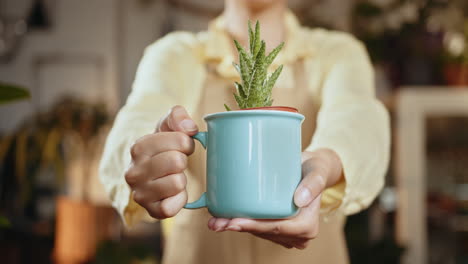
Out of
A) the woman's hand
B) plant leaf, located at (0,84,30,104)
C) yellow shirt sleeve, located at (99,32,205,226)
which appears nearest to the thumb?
the woman's hand

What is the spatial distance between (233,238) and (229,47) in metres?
0.16

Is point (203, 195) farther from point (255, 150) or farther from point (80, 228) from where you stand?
point (80, 228)

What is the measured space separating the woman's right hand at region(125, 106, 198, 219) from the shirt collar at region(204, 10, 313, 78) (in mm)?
132

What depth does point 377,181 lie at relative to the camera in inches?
15.4

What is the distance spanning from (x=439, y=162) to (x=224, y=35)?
916 millimetres

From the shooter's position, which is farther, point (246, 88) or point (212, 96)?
point (212, 96)

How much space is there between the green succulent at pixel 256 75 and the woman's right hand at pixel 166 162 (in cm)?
4

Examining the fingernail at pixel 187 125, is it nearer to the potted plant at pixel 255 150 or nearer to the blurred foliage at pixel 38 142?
the potted plant at pixel 255 150

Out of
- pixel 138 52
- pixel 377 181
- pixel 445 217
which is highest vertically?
pixel 138 52

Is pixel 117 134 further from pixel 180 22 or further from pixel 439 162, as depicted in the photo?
pixel 439 162

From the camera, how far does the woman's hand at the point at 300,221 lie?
27 cm

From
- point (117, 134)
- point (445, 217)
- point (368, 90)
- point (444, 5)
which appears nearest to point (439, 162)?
point (445, 217)

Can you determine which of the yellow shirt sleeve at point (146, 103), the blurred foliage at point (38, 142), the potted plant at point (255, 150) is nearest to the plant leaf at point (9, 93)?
the yellow shirt sleeve at point (146, 103)

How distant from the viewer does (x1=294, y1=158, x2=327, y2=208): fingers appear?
0.89 ft
